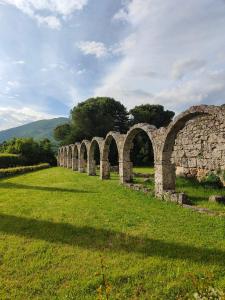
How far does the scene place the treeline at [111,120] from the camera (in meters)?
39.1

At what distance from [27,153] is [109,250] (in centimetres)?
3554

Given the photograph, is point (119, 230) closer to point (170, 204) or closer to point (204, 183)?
point (170, 204)

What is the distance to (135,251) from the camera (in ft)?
18.3

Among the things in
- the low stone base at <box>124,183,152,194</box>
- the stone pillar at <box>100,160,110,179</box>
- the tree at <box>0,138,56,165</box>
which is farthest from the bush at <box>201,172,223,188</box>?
the tree at <box>0,138,56,165</box>

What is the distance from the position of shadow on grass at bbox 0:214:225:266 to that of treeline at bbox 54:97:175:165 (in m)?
30.2

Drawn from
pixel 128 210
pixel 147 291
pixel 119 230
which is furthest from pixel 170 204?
pixel 147 291

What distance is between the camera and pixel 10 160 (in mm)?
32594

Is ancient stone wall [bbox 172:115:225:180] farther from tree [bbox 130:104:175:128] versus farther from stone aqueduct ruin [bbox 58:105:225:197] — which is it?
tree [bbox 130:104:175:128]

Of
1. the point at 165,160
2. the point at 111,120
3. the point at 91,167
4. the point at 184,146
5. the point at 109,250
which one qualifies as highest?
the point at 111,120

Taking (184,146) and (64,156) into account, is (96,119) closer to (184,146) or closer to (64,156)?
(64,156)

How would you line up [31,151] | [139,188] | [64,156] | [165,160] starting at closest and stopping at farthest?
1. [165,160]
2. [139,188]
3. [64,156]
4. [31,151]

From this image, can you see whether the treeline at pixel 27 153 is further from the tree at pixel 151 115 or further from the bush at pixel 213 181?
the bush at pixel 213 181

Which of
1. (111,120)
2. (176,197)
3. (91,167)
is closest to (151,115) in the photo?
(111,120)

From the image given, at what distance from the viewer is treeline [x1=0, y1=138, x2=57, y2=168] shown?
114ft
